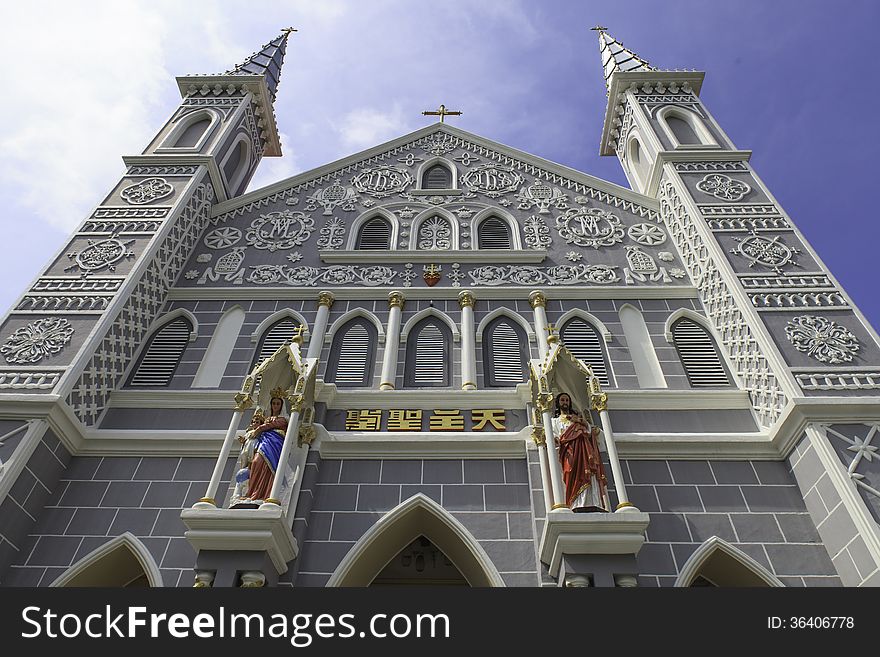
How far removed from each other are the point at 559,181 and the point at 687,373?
5.58m

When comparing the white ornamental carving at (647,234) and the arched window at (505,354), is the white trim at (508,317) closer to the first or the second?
the arched window at (505,354)

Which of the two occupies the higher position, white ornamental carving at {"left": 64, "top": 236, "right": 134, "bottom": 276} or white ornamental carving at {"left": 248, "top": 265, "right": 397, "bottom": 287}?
white ornamental carving at {"left": 248, "top": 265, "right": 397, "bottom": 287}

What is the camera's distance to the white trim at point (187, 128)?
1362 cm

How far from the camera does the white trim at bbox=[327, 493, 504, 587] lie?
25.0 feet

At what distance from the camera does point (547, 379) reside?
834 centimetres

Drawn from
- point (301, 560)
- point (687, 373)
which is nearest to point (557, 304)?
point (687, 373)

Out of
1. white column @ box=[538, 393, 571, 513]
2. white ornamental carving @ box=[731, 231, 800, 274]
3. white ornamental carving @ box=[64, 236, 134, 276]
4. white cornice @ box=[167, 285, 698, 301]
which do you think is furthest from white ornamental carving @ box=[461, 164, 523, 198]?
white ornamental carving @ box=[64, 236, 134, 276]

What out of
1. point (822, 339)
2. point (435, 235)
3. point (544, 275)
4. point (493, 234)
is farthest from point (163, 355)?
point (822, 339)

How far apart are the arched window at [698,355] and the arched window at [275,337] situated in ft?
19.9

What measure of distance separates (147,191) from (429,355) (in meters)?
6.42

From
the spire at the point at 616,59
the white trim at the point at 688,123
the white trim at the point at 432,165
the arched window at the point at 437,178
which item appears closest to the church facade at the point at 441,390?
the white trim at the point at 688,123

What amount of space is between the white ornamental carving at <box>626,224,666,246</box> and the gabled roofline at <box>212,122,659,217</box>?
27.2 inches

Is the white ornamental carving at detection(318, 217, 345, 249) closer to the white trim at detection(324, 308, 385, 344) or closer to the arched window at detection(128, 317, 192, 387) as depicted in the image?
the white trim at detection(324, 308, 385, 344)

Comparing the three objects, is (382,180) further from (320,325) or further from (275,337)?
(275,337)
